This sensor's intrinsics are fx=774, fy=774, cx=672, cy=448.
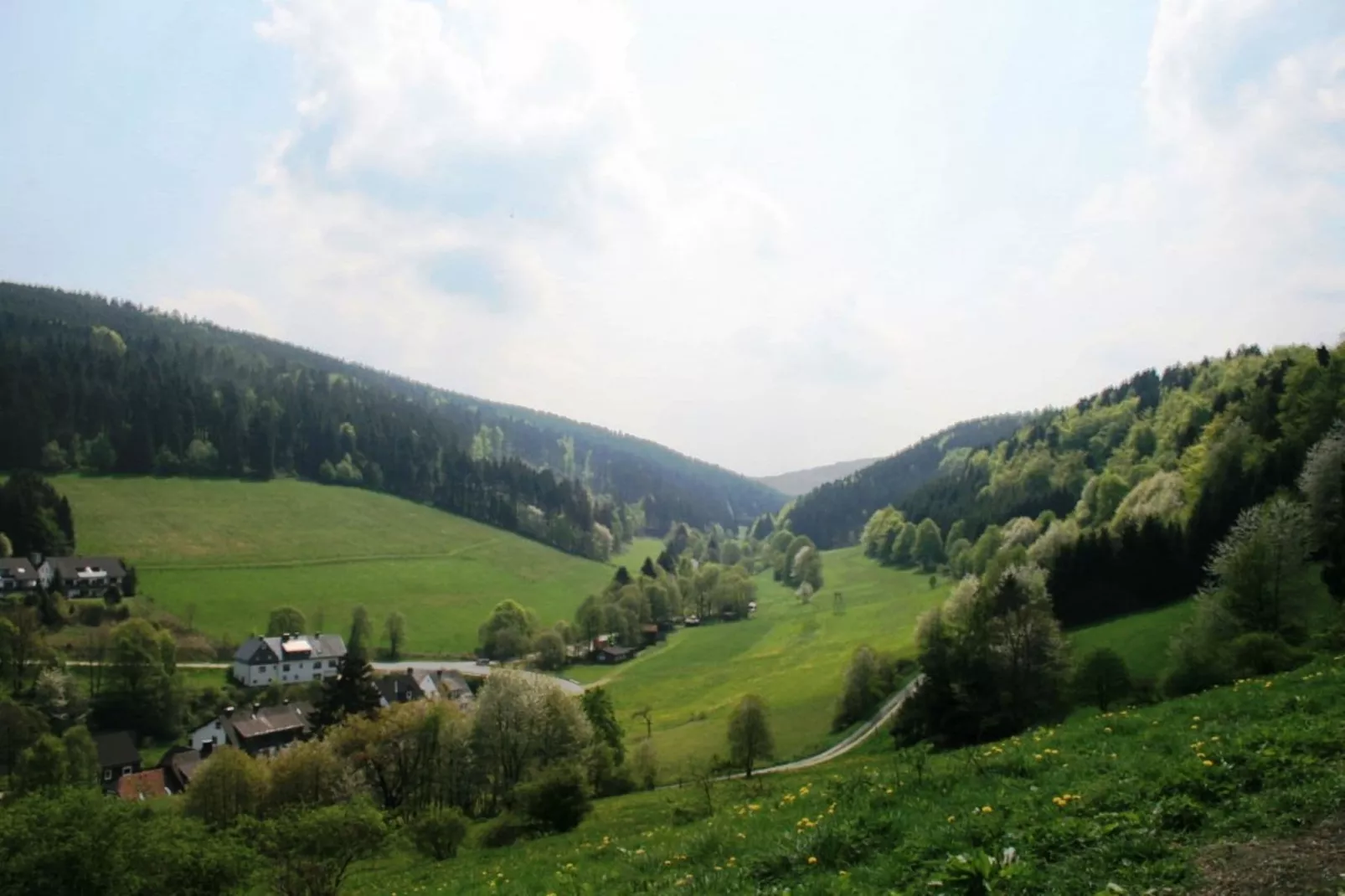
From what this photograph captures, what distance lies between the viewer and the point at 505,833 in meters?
33.6

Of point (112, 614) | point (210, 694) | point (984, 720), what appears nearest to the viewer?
point (984, 720)

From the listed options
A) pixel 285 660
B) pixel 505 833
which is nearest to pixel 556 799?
pixel 505 833

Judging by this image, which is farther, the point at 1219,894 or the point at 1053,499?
the point at 1053,499

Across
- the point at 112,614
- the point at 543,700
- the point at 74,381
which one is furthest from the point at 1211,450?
the point at 74,381

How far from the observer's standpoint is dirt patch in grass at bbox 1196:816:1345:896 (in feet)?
28.4

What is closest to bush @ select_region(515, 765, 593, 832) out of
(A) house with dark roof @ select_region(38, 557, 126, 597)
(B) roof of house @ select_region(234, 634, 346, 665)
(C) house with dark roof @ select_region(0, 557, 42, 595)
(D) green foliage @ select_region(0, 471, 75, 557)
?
(B) roof of house @ select_region(234, 634, 346, 665)

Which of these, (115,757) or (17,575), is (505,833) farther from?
(17,575)

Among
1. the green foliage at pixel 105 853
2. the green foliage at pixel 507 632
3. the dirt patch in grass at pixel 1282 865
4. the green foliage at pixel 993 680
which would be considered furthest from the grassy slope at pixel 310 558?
the dirt patch in grass at pixel 1282 865

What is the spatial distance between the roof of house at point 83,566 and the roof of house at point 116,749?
4528cm

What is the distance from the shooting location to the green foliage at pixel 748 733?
55.6 meters

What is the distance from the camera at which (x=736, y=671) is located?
4245 inches

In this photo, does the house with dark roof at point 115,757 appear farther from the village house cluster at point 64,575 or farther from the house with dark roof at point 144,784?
the village house cluster at point 64,575

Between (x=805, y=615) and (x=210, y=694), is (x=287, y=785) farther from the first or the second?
(x=805, y=615)

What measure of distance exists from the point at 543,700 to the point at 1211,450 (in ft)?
239
